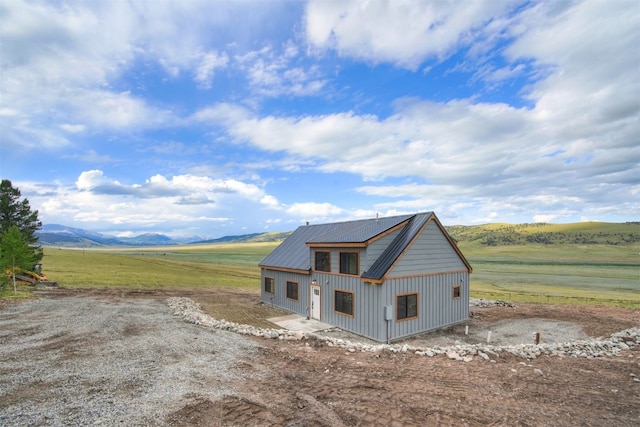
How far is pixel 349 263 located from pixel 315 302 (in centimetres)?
414

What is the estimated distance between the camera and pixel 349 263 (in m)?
18.0

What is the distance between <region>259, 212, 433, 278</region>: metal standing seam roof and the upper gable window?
2.49 feet

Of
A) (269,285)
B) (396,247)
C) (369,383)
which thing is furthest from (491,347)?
(269,285)

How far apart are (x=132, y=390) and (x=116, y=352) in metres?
4.01

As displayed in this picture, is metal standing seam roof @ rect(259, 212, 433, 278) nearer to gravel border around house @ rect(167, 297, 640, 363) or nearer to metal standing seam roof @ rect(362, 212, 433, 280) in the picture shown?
metal standing seam roof @ rect(362, 212, 433, 280)

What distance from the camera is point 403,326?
1661 centimetres

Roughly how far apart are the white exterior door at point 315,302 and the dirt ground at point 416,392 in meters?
5.81

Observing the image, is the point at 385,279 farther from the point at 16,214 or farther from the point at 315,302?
the point at 16,214

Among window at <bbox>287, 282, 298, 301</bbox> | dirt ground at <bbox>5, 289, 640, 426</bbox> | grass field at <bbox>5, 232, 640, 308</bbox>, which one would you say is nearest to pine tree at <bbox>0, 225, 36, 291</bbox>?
grass field at <bbox>5, 232, 640, 308</bbox>

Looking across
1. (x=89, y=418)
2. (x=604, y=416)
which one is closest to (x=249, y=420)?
(x=89, y=418)

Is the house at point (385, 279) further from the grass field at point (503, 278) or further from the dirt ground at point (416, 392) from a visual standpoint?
the grass field at point (503, 278)

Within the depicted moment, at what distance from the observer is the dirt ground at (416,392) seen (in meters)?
7.89

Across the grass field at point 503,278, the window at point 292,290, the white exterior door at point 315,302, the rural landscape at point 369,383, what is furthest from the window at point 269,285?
the grass field at point 503,278

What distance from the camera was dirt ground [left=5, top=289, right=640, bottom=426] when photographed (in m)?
7.89
